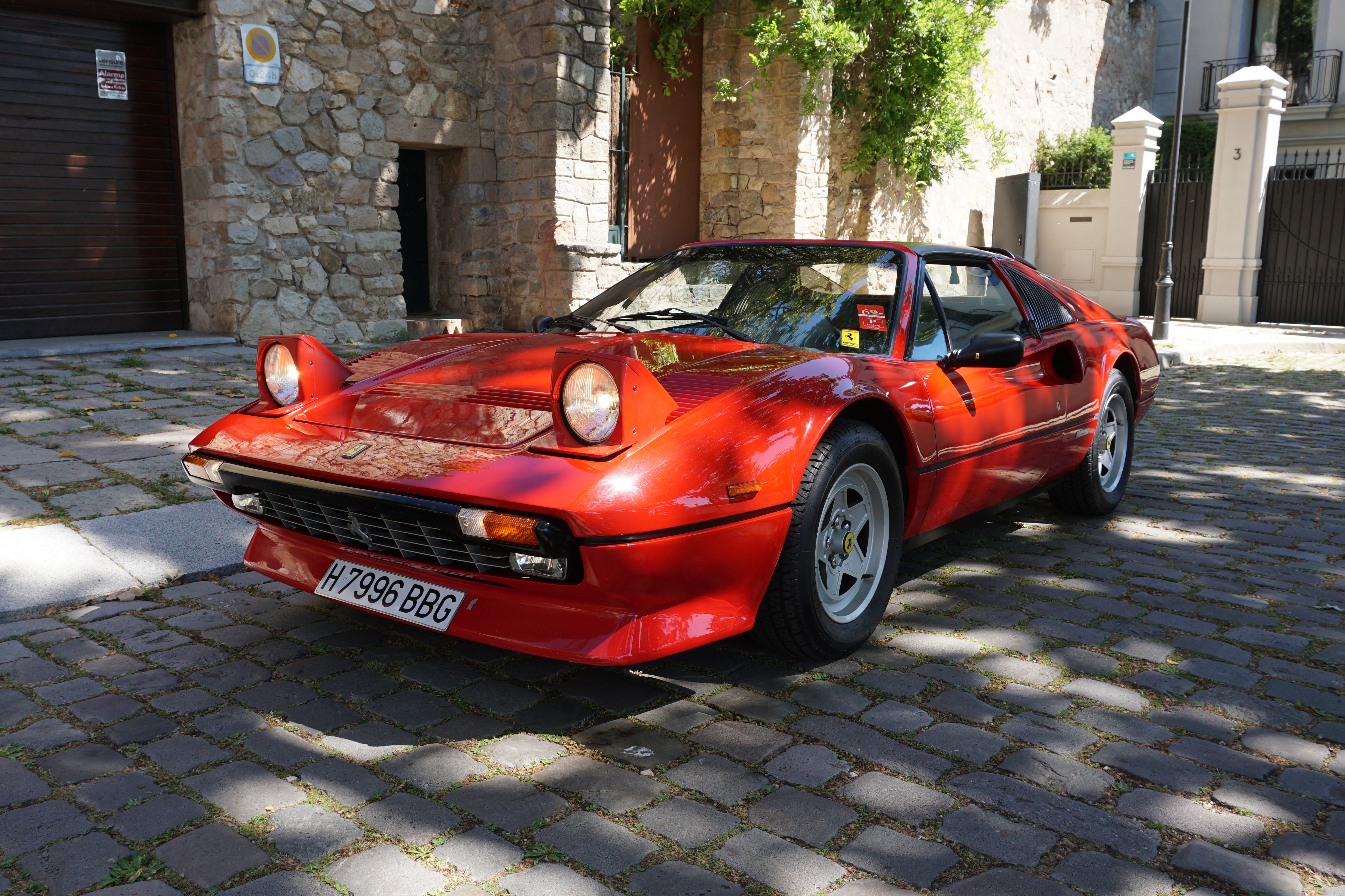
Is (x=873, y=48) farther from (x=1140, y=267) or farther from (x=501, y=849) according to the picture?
(x=501, y=849)

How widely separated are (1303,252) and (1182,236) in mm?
1785

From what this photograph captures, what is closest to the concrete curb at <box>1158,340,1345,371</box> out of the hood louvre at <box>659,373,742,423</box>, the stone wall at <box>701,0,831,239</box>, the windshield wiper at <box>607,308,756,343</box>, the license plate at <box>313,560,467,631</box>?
the stone wall at <box>701,0,831,239</box>

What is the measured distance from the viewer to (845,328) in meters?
3.57

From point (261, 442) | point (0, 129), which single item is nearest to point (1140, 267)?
point (0, 129)

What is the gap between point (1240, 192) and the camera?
1628 centimetres

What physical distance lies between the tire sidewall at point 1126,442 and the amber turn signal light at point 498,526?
125 inches

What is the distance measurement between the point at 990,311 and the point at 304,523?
282cm

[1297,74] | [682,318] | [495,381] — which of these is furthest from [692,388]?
[1297,74]

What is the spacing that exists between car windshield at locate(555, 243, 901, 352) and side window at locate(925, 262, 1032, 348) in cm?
29

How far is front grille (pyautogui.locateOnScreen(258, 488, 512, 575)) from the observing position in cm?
260

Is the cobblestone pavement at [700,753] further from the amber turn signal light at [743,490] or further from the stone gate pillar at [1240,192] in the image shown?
the stone gate pillar at [1240,192]

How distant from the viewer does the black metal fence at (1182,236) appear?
17062mm

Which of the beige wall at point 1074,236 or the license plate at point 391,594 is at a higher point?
the beige wall at point 1074,236

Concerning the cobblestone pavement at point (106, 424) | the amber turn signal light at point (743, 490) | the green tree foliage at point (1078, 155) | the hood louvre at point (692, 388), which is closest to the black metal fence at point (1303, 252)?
the green tree foliage at point (1078, 155)
